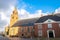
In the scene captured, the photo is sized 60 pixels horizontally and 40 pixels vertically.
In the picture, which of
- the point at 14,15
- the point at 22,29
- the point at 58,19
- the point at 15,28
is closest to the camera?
the point at 58,19

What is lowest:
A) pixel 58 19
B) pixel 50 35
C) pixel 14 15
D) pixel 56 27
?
pixel 50 35

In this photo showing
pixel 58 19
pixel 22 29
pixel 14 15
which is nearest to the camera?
pixel 58 19

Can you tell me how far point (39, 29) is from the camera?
51.2 m

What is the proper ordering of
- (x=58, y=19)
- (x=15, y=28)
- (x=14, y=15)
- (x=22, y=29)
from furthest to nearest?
1. (x=14, y=15)
2. (x=15, y=28)
3. (x=22, y=29)
4. (x=58, y=19)

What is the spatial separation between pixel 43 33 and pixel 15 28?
84.4 ft

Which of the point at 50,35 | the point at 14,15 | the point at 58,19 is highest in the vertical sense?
the point at 14,15

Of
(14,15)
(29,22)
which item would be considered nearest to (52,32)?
(29,22)

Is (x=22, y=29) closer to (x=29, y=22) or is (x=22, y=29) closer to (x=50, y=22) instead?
(x=29, y=22)

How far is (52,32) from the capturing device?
49312 mm

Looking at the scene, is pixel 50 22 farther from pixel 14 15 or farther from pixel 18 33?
pixel 14 15

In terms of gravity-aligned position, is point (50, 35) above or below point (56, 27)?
below

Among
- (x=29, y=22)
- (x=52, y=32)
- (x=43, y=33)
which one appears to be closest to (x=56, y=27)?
(x=52, y=32)

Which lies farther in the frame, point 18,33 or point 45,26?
point 18,33

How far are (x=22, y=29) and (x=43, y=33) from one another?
1962cm
